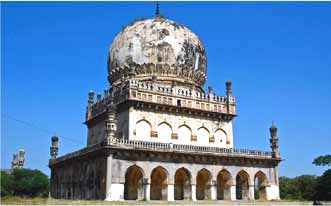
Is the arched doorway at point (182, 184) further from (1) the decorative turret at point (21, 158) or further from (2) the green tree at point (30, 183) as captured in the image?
(1) the decorative turret at point (21, 158)

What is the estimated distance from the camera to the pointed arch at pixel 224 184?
1278 inches

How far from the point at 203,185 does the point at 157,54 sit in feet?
38.1

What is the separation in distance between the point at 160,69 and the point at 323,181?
1880 centimetres

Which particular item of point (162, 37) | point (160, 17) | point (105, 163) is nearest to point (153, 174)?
point (105, 163)

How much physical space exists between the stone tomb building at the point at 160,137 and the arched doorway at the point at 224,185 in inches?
3.0

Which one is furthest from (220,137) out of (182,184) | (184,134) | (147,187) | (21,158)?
(21,158)

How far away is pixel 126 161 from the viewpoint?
28.4 meters

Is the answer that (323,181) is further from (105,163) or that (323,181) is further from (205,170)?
(105,163)

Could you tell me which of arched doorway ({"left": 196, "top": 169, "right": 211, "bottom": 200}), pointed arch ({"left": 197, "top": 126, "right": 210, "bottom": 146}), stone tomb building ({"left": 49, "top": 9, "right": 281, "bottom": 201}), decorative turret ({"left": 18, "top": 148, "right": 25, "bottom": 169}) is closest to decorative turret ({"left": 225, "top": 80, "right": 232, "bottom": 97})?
stone tomb building ({"left": 49, "top": 9, "right": 281, "bottom": 201})

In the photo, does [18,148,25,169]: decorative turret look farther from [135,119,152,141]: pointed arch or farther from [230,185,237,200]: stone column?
[230,185,237,200]: stone column

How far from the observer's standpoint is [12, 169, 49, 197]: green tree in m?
35.2

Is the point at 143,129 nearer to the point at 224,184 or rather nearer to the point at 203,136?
the point at 203,136

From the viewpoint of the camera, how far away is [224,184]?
108 feet

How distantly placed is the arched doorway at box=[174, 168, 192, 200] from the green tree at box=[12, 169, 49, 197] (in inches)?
489
